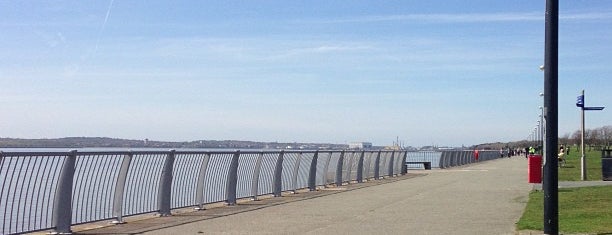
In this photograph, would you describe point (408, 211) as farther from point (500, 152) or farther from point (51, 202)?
point (500, 152)

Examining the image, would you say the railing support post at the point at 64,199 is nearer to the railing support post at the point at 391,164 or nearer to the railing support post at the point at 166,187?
the railing support post at the point at 166,187

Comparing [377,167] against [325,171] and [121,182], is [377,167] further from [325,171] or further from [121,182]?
Result: [121,182]

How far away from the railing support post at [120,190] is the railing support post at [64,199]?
4.43 ft

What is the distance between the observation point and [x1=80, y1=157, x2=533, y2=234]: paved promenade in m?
12.5

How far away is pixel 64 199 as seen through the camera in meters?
11.6

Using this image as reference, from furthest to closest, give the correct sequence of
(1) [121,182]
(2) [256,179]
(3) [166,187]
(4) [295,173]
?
(4) [295,173] → (2) [256,179] → (3) [166,187] → (1) [121,182]

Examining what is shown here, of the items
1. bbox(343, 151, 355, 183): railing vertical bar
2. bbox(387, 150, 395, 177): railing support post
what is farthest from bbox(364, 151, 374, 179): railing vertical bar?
bbox(387, 150, 395, 177): railing support post

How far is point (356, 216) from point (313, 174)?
866 cm

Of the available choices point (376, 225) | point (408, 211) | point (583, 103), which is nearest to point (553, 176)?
point (376, 225)

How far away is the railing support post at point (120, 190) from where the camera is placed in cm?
1312

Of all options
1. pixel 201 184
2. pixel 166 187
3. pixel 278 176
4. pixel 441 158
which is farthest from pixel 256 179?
pixel 441 158

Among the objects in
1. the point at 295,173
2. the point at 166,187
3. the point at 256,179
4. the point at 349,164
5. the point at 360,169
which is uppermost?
the point at 349,164

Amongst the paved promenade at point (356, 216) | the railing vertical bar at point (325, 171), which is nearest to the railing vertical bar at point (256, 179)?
the paved promenade at point (356, 216)

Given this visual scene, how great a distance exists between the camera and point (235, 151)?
1733 cm
